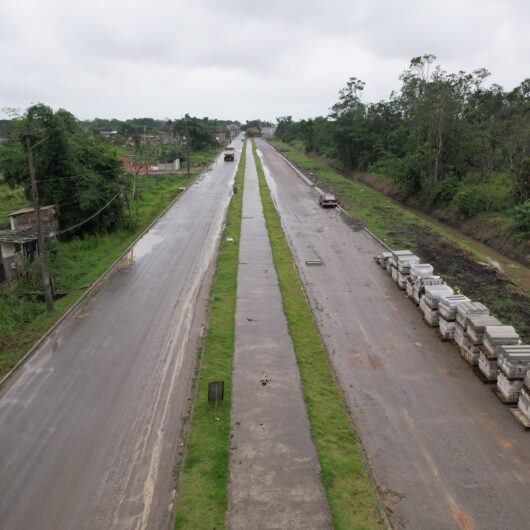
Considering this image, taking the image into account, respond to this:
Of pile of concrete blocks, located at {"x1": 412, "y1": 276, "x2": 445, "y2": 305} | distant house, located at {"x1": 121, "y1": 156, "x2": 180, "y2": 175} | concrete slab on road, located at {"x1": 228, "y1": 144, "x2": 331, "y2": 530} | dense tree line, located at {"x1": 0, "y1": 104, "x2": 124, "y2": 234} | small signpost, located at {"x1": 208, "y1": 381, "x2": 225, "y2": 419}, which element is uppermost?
dense tree line, located at {"x1": 0, "y1": 104, "x2": 124, "y2": 234}

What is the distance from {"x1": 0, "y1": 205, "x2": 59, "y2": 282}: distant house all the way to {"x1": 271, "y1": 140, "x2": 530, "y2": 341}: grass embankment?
65.8 ft

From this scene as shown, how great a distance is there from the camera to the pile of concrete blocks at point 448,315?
15023mm

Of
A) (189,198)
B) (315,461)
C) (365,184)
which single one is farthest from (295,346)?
(365,184)

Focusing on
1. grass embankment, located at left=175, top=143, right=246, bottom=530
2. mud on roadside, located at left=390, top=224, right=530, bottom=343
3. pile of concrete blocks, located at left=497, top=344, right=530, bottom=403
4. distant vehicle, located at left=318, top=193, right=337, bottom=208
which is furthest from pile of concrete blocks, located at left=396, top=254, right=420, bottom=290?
distant vehicle, located at left=318, top=193, right=337, bottom=208

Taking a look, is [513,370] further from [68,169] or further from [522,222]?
[68,169]

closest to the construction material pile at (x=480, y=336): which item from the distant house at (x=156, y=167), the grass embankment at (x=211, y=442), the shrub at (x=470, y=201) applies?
the grass embankment at (x=211, y=442)

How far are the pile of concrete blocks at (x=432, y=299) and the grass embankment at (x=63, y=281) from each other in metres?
14.1

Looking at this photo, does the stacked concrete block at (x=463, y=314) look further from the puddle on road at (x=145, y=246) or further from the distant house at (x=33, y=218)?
the distant house at (x=33, y=218)

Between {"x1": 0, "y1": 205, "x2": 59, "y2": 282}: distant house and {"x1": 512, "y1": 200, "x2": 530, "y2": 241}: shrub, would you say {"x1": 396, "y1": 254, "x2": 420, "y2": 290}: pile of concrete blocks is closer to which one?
{"x1": 512, "y1": 200, "x2": 530, "y2": 241}: shrub

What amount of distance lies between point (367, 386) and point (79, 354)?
31.0 feet

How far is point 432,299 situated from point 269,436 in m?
8.33

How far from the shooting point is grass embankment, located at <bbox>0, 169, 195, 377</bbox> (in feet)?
53.8

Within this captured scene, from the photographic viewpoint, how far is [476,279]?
827 inches

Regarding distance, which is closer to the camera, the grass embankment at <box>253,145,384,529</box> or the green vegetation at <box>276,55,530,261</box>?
the grass embankment at <box>253,145,384,529</box>
